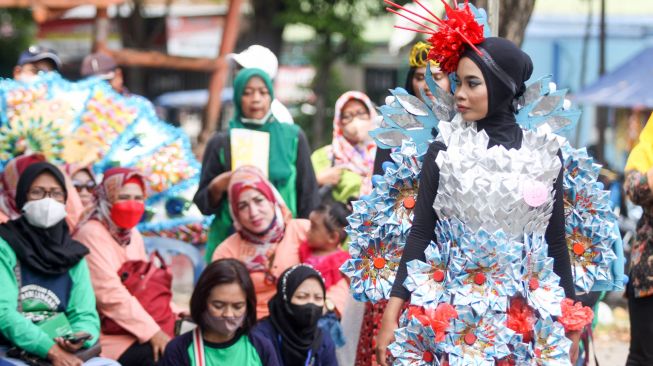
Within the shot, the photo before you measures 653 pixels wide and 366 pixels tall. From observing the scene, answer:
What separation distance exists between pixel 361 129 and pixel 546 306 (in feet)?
11.6

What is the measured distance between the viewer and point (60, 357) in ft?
18.0

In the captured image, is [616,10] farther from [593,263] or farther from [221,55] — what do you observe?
[593,263]

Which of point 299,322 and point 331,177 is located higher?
point 331,177

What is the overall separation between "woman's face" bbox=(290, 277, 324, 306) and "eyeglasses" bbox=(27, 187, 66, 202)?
1.18 meters

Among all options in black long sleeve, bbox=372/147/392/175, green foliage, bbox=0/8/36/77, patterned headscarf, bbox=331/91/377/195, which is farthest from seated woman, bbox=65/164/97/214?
green foliage, bbox=0/8/36/77

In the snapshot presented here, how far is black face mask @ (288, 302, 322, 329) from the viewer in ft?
19.2

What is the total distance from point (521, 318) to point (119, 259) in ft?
8.78

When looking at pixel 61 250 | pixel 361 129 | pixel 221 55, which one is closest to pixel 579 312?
pixel 61 250

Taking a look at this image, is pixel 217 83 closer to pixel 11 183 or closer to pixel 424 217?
pixel 11 183

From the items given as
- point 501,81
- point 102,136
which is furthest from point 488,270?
point 102,136

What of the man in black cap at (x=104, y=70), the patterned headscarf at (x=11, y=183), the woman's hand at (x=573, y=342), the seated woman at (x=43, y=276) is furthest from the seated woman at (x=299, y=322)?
the man in black cap at (x=104, y=70)

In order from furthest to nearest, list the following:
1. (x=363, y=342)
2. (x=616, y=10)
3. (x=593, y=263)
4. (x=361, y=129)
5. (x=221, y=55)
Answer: (x=616, y=10)
(x=221, y=55)
(x=361, y=129)
(x=363, y=342)
(x=593, y=263)

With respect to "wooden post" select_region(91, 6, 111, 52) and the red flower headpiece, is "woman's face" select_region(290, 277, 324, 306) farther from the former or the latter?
"wooden post" select_region(91, 6, 111, 52)

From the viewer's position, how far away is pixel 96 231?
632cm
